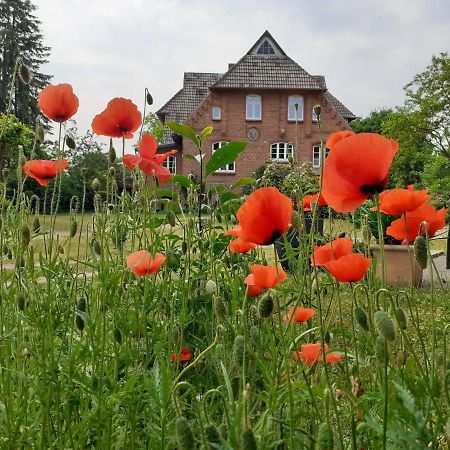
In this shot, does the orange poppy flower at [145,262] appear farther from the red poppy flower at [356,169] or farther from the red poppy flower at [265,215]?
the red poppy flower at [356,169]

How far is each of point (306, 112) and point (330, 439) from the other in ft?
79.2

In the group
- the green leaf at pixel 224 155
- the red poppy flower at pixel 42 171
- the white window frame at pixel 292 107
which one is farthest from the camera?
the white window frame at pixel 292 107

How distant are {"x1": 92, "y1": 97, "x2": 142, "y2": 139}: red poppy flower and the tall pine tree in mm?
30804

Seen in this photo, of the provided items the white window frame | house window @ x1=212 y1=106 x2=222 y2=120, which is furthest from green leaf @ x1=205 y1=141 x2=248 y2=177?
the white window frame

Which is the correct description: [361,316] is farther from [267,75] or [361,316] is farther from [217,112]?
[267,75]

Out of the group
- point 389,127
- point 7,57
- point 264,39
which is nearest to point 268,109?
point 264,39

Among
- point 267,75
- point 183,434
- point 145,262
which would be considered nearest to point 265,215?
point 183,434

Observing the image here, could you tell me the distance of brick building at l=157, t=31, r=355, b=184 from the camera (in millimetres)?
24000

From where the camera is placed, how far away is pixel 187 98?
89.9 feet

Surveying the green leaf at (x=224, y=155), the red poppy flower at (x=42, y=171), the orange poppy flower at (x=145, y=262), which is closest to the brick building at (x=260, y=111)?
the green leaf at (x=224, y=155)

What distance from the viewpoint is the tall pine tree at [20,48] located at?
30891 mm

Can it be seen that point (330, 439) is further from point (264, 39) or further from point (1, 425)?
point (264, 39)

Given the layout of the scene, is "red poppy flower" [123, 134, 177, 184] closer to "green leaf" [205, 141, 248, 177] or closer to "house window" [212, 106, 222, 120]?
"green leaf" [205, 141, 248, 177]

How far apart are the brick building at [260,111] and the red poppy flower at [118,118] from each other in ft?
72.9
